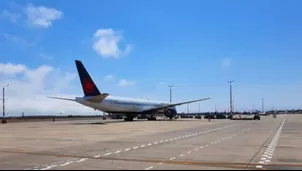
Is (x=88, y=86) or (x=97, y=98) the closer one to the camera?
(x=97, y=98)

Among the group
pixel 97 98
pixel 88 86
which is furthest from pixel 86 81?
pixel 97 98

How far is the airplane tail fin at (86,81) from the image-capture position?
71.1 meters

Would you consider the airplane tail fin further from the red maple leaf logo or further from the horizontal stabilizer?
the horizontal stabilizer

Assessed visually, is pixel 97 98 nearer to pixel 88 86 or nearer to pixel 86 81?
pixel 88 86

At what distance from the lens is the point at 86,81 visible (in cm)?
7131

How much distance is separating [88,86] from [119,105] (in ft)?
34.0

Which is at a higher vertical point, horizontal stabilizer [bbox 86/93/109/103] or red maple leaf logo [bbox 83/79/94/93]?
red maple leaf logo [bbox 83/79/94/93]

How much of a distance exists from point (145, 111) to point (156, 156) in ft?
237

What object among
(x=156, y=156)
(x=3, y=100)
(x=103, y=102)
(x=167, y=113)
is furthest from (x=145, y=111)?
(x=156, y=156)

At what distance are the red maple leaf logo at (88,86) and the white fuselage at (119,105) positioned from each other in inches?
66.0

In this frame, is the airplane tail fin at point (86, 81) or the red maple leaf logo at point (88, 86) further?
the red maple leaf logo at point (88, 86)

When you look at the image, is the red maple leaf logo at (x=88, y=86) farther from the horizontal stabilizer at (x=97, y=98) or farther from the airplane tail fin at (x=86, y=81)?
the horizontal stabilizer at (x=97, y=98)

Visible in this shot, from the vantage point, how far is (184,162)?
15.6 m

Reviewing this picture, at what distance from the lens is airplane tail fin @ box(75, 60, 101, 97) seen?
71.1 metres
